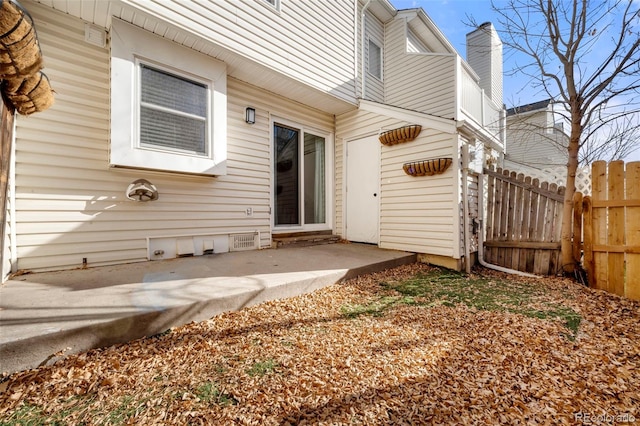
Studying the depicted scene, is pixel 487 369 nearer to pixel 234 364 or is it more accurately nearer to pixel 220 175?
pixel 234 364

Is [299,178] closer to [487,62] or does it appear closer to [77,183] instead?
[77,183]

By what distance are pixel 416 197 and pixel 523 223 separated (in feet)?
5.75

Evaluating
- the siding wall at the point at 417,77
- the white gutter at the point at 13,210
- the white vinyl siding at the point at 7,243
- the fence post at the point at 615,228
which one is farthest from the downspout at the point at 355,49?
the white vinyl siding at the point at 7,243

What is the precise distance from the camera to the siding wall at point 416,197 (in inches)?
170

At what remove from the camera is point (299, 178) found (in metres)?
5.39

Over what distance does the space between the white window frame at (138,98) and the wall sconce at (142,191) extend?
230mm

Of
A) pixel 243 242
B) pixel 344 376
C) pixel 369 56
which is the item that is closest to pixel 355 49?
pixel 369 56

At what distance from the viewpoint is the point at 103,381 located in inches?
56.9

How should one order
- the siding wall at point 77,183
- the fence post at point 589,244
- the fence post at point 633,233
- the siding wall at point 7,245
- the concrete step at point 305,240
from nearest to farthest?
the siding wall at point 7,245
the siding wall at point 77,183
the fence post at point 633,233
the fence post at point 589,244
the concrete step at point 305,240

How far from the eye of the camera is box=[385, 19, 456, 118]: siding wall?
254 inches

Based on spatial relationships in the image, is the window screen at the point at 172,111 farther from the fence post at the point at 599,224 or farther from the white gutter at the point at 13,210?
the fence post at the point at 599,224

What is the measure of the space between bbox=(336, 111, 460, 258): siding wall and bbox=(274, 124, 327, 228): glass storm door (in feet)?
3.32

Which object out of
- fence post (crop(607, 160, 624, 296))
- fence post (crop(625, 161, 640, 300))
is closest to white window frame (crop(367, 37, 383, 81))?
fence post (crop(607, 160, 624, 296))

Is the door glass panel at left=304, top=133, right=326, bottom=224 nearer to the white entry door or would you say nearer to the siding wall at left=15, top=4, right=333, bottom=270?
the white entry door
